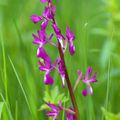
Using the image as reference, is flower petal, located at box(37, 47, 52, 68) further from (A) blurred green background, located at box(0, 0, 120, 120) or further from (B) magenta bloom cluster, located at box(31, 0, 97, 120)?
(A) blurred green background, located at box(0, 0, 120, 120)

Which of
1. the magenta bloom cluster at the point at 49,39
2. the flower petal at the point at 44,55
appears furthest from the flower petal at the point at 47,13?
the flower petal at the point at 44,55

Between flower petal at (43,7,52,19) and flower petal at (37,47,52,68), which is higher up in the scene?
flower petal at (43,7,52,19)

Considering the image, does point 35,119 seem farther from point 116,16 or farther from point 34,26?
point 34,26

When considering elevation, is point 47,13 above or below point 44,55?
above

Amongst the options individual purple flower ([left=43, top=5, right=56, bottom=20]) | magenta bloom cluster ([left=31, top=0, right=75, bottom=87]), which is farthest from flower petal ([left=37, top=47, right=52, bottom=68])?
individual purple flower ([left=43, top=5, right=56, bottom=20])

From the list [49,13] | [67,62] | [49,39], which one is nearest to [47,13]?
[49,13]

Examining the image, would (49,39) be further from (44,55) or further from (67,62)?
(67,62)


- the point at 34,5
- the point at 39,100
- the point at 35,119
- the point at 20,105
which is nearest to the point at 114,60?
the point at 39,100

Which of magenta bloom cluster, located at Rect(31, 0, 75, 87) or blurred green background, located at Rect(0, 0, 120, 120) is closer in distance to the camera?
magenta bloom cluster, located at Rect(31, 0, 75, 87)
